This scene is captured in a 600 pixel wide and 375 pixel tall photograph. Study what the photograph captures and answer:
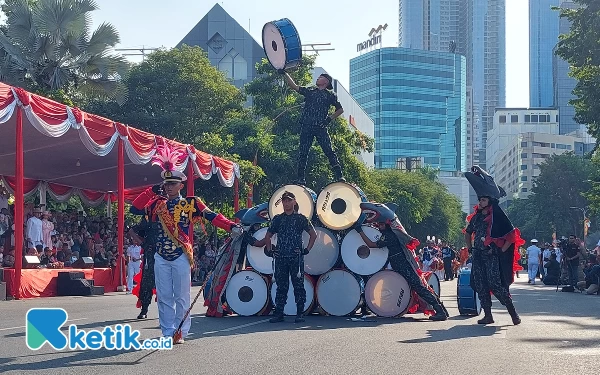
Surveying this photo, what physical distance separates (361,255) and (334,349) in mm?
4987

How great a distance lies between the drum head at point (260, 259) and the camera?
1456cm

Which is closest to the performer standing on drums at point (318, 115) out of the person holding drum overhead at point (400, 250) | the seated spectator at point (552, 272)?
the person holding drum overhead at point (400, 250)

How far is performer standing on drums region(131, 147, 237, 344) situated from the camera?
9438 mm

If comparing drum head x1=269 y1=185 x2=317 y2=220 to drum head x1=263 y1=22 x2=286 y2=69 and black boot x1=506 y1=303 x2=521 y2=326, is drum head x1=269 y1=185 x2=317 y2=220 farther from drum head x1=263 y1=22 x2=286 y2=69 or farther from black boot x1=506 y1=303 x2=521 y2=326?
black boot x1=506 y1=303 x2=521 y2=326

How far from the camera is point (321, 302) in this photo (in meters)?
14.4

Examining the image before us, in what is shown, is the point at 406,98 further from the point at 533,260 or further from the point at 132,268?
the point at 132,268

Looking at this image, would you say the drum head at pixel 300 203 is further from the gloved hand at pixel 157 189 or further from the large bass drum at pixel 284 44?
the gloved hand at pixel 157 189

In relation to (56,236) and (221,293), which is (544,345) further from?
(56,236)

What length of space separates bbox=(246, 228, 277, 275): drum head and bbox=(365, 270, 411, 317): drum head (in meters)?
1.65

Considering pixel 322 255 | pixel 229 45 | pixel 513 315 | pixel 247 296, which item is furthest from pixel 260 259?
pixel 229 45

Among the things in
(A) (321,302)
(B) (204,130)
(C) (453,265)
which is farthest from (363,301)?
(B) (204,130)

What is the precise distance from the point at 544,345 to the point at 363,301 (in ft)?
15.1

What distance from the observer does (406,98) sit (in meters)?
181

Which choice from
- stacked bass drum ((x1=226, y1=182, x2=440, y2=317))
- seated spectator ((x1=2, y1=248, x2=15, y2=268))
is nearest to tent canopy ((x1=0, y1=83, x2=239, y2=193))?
seated spectator ((x1=2, y1=248, x2=15, y2=268))
